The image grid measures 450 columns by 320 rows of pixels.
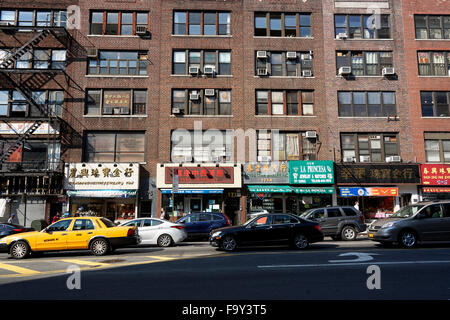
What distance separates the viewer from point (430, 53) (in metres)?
25.0

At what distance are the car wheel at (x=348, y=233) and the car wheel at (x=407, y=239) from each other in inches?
159

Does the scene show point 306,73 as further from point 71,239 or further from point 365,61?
point 71,239

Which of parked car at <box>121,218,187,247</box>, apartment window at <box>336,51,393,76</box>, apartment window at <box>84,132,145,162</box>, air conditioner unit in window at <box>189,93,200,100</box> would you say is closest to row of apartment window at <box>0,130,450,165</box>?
apartment window at <box>84,132,145,162</box>

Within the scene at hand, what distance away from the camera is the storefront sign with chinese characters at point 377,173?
23.0 m

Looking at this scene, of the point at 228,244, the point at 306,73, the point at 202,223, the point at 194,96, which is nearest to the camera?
the point at 228,244

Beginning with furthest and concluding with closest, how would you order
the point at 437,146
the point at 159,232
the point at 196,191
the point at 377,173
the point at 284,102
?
the point at 284,102 < the point at 437,146 < the point at 377,173 < the point at 196,191 < the point at 159,232

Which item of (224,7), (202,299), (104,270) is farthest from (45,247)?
(224,7)

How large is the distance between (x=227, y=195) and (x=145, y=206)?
5922 mm

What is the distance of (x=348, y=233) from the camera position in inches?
649

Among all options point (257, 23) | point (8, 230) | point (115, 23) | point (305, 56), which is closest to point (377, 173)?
point (305, 56)

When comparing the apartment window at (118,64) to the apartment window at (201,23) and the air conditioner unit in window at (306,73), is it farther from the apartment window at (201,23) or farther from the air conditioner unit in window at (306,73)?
the air conditioner unit in window at (306,73)

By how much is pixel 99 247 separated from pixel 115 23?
745 inches

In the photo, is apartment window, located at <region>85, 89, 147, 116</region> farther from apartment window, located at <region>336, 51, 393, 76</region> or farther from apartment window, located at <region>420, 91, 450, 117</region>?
apartment window, located at <region>420, 91, 450, 117</region>

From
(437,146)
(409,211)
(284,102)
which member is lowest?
(409,211)
